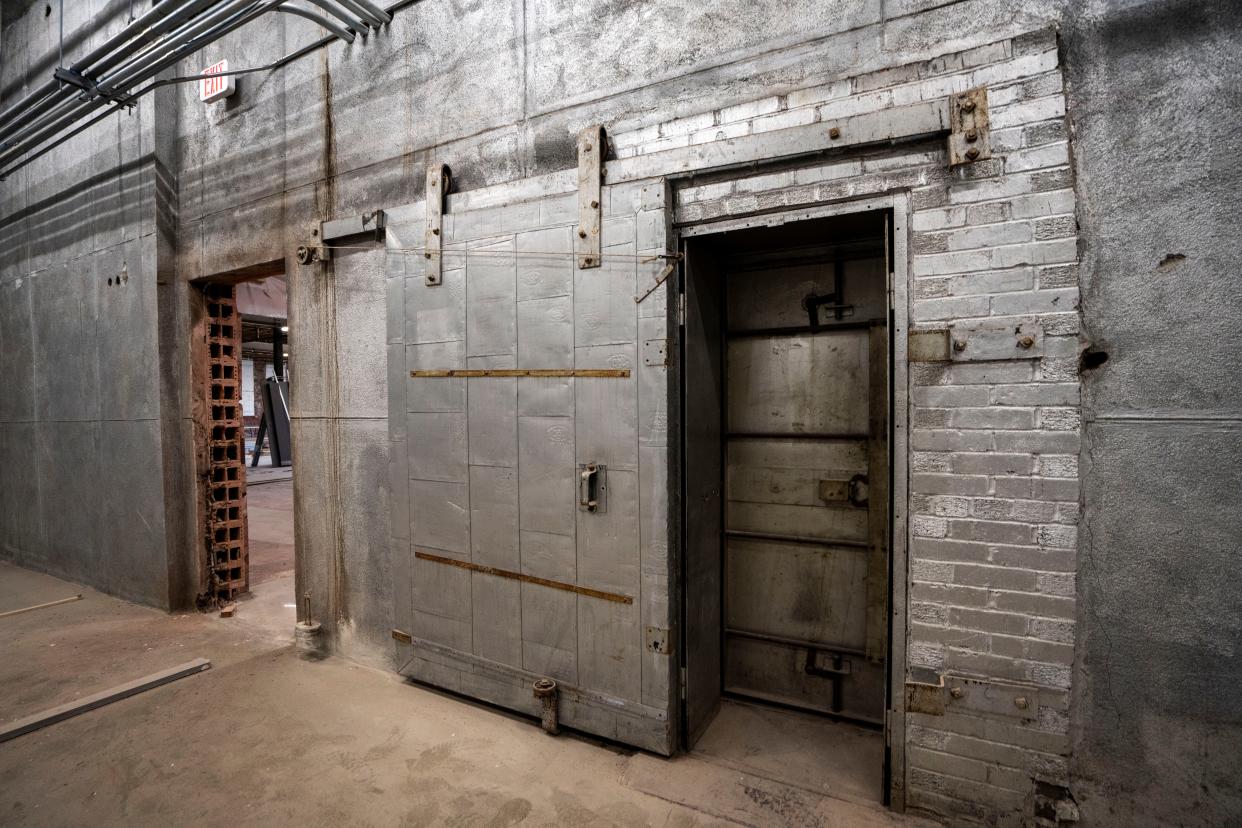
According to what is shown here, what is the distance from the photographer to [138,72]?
3504 millimetres

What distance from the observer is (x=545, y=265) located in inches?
104

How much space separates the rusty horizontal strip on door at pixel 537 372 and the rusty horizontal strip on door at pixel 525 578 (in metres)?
0.99

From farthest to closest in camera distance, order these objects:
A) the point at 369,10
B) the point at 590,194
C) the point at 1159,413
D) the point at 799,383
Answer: the point at 369,10
the point at 799,383
the point at 590,194
the point at 1159,413

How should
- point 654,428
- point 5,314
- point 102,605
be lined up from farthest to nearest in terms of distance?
point 5,314 → point 102,605 → point 654,428

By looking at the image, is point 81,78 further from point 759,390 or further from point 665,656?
point 665,656

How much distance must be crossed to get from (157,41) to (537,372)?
11.5ft

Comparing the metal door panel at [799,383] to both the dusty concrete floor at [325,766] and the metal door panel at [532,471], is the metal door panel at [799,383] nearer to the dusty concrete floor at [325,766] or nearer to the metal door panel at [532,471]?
the metal door panel at [532,471]

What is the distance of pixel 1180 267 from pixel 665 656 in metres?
2.30

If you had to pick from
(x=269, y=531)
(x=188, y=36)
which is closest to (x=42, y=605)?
(x=269, y=531)

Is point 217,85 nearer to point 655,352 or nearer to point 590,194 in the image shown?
point 590,194

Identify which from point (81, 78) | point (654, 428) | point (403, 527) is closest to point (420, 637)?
point (403, 527)

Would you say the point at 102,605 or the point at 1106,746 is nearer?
the point at 1106,746

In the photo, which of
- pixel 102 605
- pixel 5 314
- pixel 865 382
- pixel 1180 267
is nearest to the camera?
pixel 1180 267

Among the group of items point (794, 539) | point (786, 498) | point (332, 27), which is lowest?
point (794, 539)
